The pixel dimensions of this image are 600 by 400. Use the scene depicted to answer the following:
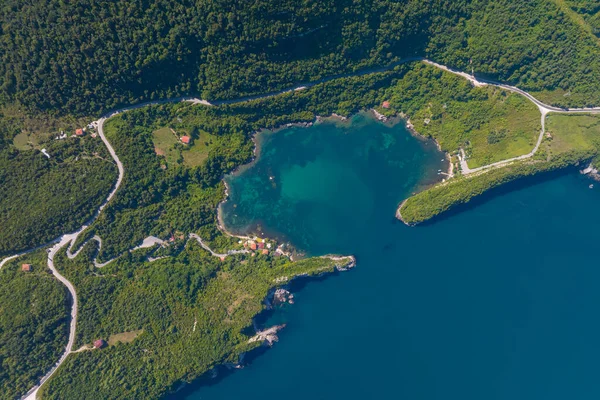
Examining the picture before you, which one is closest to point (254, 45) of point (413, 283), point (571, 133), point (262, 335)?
point (262, 335)

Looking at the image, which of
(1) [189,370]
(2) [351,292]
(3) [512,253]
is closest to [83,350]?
(1) [189,370]

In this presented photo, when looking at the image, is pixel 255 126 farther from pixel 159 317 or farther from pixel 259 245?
pixel 159 317

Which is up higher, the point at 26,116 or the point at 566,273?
the point at 26,116

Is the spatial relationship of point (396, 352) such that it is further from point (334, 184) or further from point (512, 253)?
point (334, 184)

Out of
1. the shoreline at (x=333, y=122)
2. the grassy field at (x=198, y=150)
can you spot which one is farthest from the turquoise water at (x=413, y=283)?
the grassy field at (x=198, y=150)

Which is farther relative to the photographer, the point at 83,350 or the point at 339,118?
the point at 339,118

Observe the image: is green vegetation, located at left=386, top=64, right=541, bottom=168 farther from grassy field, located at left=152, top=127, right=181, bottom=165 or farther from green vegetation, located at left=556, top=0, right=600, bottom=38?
grassy field, located at left=152, top=127, right=181, bottom=165
